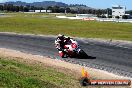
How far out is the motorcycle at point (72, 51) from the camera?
Answer: 2375 cm

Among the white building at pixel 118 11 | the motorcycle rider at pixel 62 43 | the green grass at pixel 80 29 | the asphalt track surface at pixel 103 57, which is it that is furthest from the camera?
the white building at pixel 118 11

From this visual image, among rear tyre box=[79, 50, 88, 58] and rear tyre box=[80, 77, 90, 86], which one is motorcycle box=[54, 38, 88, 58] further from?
rear tyre box=[80, 77, 90, 86]

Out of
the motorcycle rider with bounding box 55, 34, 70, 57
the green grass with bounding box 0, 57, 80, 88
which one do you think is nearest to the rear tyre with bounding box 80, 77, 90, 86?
the green grass with bounding box 0, 57, 80, 88

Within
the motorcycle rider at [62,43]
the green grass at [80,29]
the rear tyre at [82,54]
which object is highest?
the motorcycle rider at [62,43]

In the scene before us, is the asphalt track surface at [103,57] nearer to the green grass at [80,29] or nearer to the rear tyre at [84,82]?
the rear tyre at [84,82]

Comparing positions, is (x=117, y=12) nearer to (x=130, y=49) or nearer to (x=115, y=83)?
(x=130, y=49)

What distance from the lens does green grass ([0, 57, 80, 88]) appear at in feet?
45.5

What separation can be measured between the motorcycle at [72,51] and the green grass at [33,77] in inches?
178

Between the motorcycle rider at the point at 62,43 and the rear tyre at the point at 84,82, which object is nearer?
the rear tyre at the point at 84,82

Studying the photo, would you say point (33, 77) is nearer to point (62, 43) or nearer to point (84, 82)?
point (84, 82)

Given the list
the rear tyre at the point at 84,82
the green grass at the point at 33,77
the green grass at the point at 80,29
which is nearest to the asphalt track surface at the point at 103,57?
the green grass at the point at 33,77

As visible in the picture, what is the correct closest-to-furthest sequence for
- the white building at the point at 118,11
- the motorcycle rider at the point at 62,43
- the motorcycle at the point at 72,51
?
the motorcycle at the point at 72,51
the motorcycle rider at the point at 62,43
the white building at the point at 118,11

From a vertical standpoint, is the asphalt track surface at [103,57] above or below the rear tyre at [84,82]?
below

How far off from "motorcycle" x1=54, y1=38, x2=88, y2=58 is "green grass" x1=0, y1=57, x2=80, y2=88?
4528 millimetres
